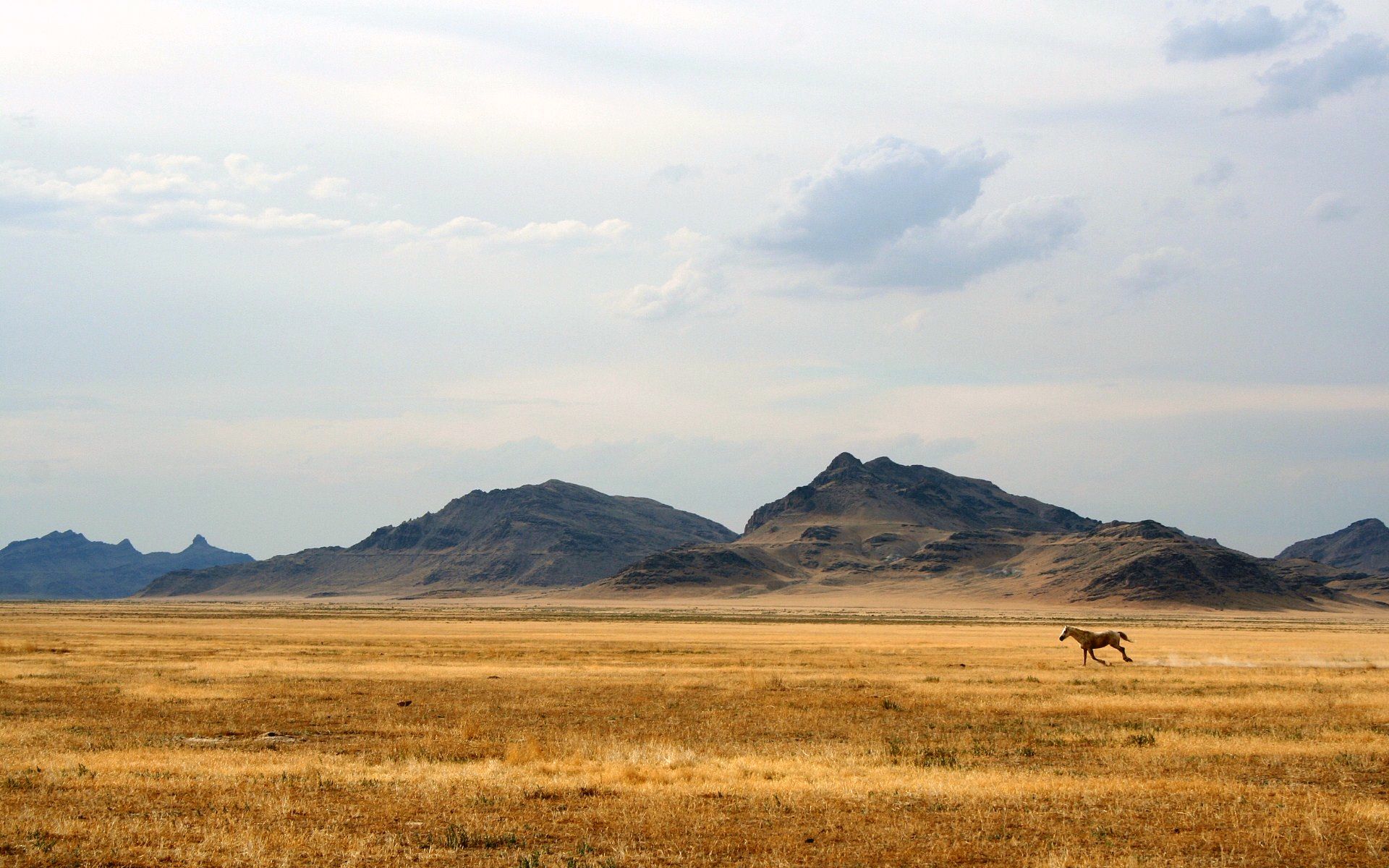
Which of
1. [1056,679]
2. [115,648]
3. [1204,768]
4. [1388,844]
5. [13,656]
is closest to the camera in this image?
[1388,844]

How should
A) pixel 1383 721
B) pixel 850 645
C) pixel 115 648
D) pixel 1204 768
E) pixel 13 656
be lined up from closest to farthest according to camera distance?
pixel 1204 768 < pixel 1383 721 < pixel 13 656 < pixel 115 648 < pixel 850 645

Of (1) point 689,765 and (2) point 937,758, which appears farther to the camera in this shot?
(2) point 937,758

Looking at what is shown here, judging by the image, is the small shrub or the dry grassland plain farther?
the small shrub

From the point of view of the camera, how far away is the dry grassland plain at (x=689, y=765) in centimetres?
1409

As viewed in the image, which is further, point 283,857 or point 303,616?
point 303,616

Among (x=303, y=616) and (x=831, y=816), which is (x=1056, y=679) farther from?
(x=303, y=616)

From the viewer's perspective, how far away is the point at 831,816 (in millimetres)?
15914

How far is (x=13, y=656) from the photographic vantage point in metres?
49.9

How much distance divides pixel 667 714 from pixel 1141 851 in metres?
15.9

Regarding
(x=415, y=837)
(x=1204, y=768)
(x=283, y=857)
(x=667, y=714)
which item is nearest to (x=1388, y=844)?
(x=1204, y=768)

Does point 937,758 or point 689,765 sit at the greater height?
point 689,765

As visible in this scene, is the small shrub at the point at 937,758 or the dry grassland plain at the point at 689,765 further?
the small shrub at the point at 937,758

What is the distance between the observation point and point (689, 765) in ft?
66.0

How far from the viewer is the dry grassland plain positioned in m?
14.1
